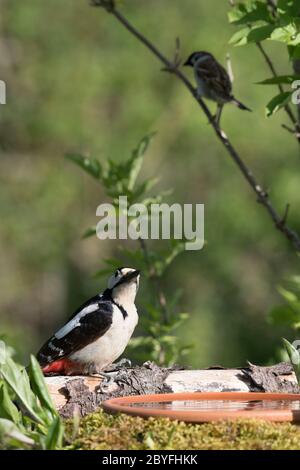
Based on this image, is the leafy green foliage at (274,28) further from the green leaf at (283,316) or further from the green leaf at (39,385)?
the green leaf at (39,385)

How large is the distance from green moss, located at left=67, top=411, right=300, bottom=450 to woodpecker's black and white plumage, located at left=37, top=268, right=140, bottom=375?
2.80 metres

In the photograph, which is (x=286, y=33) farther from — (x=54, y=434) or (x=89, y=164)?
(x=89, y=164)

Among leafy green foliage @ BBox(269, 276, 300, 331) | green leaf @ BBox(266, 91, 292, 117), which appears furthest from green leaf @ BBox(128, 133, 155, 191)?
green leaf @ BBox(266, 91, 292, 117)

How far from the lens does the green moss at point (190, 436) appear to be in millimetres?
2914

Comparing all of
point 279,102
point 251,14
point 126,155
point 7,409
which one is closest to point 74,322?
point 279,102

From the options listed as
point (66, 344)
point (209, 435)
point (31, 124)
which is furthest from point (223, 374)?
point (31, 124)

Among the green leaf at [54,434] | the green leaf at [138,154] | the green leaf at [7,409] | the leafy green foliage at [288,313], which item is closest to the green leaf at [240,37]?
the leafy green foliage at [288,313]

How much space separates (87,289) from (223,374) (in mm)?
17450

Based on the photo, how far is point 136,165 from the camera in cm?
714

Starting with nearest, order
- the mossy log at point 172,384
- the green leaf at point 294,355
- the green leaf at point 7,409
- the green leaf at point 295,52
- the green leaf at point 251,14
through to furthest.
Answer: the green leaf at point 7,409, the green leaf at point 294,355, the mossy log at point 172,384, the green leaf at point 295,52, the green leaf at point 251,14

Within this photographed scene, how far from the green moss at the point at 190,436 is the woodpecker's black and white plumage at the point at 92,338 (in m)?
2.80

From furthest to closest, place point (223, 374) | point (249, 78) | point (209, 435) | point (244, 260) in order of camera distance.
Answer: point (244, 260)
point (249, 78)
point (223, 374)
point (209, 435)

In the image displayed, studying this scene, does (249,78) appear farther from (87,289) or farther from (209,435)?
(209,435)

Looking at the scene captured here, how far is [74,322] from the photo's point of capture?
6.26m
